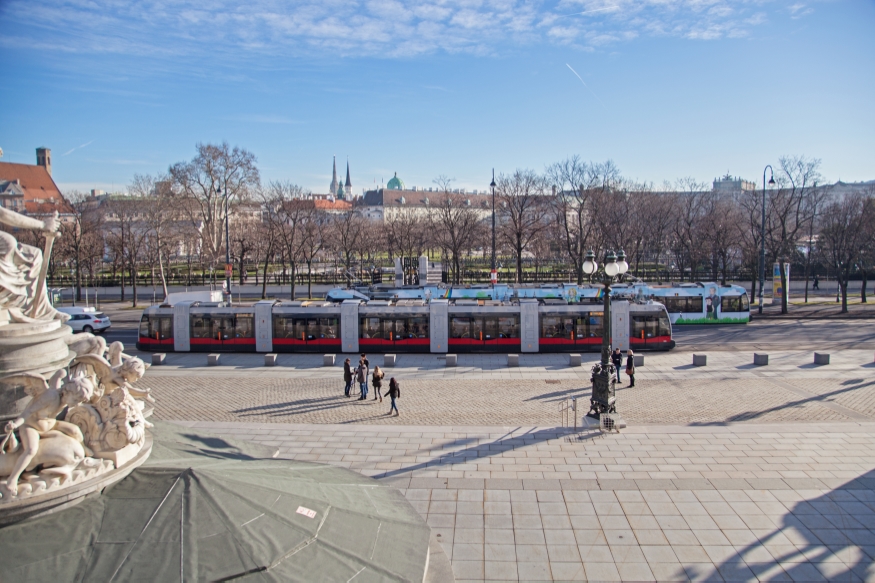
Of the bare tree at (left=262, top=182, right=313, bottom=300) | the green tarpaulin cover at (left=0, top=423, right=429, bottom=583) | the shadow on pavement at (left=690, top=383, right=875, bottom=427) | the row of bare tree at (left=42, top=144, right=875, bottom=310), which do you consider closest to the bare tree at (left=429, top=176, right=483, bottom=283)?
the row of bare tree at (left=42, top=144, right=875, bottom=310)

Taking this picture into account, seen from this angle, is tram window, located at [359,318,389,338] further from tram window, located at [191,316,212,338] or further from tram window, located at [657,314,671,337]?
tram window, located at [657,314,671,337]

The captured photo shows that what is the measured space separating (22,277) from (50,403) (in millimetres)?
1730

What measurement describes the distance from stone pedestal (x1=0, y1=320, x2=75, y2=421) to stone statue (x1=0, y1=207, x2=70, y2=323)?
10.4 inches

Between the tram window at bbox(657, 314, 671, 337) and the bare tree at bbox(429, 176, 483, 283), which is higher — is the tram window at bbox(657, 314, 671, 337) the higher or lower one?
the lower one

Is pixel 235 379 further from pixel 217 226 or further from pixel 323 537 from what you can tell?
pixel 217 226

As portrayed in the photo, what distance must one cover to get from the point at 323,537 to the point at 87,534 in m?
2.34

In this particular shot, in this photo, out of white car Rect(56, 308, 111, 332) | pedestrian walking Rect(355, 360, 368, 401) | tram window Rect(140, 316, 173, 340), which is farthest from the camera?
white car Rect(56, 308, 111, 332)

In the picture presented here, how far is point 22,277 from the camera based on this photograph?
6.94 m

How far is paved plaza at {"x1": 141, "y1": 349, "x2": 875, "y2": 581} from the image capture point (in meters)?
9.62

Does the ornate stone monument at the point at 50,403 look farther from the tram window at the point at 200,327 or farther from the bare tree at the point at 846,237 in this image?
the bare tree at the point at 846,237

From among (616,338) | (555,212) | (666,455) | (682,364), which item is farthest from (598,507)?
(555,212)

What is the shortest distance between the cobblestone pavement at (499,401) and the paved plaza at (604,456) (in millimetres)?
89

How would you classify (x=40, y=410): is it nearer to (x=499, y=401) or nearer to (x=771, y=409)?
(x=499, y=401)

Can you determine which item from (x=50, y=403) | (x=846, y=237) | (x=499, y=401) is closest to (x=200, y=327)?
(x=499, y=401)
